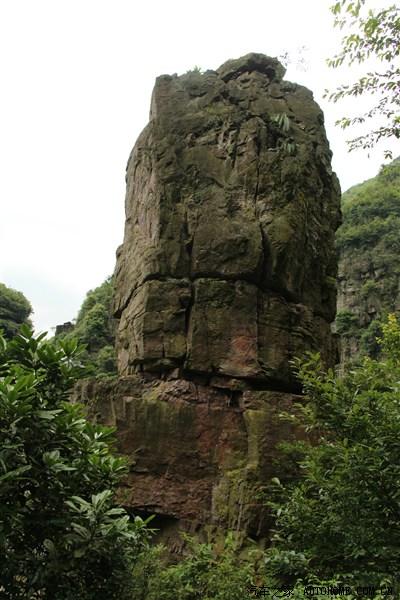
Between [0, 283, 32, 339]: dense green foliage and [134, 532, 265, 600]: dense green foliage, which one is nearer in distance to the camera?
[134, 532, 265, 600]: dense green foliage

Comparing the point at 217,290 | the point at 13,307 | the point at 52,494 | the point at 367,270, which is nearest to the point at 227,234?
the point at 217,290

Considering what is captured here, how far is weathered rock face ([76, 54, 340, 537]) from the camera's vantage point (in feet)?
26.7

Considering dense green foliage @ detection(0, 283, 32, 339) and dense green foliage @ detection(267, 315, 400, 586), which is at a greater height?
dense green foliage @ detection(0, 283, 32, 339)

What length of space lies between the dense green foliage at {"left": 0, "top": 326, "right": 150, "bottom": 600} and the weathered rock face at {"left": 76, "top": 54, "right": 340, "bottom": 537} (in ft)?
10.3

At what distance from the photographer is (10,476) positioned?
4.02 metres

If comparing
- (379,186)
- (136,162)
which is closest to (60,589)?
(136,162)

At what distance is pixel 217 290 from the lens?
912 cm

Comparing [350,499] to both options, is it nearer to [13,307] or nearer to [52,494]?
[52,494]

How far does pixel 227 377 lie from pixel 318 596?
178 inches

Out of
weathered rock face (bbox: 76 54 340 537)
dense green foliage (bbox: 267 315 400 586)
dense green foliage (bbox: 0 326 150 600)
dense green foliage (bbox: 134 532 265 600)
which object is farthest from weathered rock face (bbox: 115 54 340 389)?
dense green foliage (bbox: 0 326 150 600)

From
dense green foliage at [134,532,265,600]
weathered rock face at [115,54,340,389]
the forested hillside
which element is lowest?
dense green foliage at [134,532,265,600]

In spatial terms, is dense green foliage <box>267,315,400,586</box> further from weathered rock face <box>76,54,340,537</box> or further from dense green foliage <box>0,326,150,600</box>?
dense green foliage <box>0,326,150,600</box>

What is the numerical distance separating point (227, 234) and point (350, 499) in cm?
509

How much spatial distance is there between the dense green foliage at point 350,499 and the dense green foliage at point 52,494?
1948 mm
